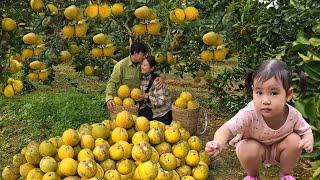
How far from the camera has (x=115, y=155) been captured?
3209mm

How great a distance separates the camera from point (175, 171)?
3369 mm

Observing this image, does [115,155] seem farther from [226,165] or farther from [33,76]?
[33,76]

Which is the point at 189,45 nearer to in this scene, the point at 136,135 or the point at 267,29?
the point at 267,29

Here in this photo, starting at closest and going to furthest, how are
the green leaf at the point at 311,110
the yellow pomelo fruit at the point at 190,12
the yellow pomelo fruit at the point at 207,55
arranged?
the green leaf at the point at 311,110 → the yellow pomelo fruit at the point at 190,12 → the yellow pomelo fruit at the point at 207,55

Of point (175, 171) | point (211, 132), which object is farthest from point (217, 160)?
point (175, 171)

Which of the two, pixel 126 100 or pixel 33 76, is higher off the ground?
pixel 33 76

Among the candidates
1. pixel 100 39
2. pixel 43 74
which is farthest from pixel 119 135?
pixel 43 74

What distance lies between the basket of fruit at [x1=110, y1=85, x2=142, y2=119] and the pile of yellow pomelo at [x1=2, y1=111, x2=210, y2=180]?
4.03 ft

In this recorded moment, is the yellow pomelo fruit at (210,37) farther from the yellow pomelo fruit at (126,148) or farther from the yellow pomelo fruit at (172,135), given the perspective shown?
the yellow pomelo fruit at (126,148)

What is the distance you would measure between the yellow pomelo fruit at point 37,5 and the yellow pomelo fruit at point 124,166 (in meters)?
1.18

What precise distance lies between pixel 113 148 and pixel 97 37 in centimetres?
187

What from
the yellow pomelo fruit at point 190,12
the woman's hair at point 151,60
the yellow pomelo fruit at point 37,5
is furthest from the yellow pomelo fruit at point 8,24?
the woman's hair at point 151,60

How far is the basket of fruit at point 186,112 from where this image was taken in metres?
4.92

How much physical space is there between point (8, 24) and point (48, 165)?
0.90 m
